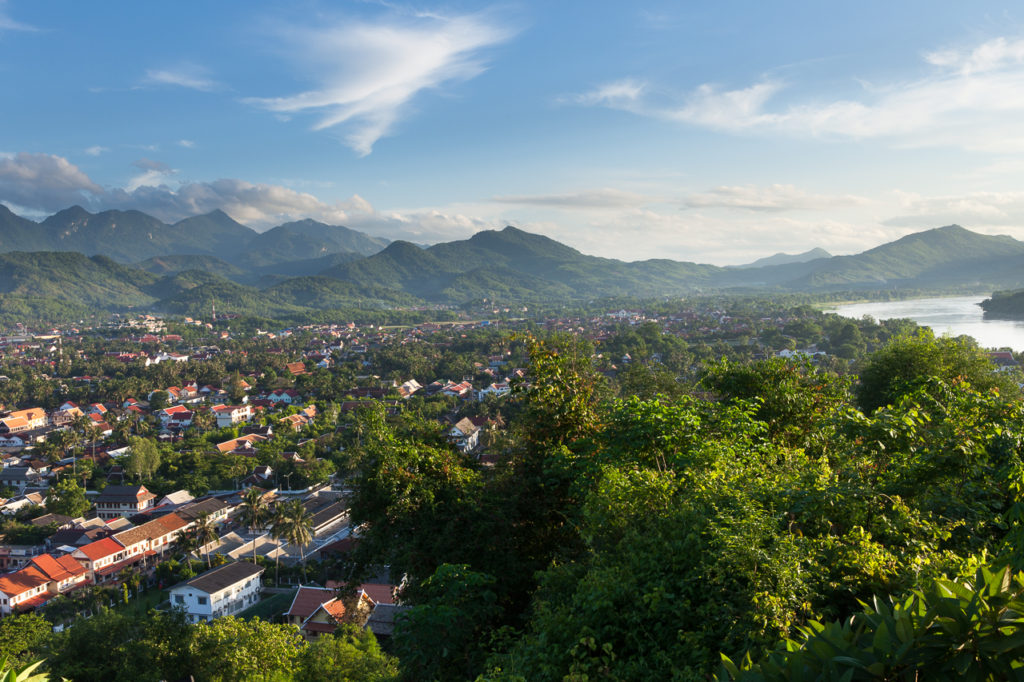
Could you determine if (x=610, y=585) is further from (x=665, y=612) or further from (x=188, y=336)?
(x=188, y=336)

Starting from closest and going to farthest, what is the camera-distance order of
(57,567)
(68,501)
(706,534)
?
(706,534) < (57,567) < (68,501)

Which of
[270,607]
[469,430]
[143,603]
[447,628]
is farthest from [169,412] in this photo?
[447,628]

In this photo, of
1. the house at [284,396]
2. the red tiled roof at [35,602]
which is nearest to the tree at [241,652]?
the red tiled roof at [35,602]

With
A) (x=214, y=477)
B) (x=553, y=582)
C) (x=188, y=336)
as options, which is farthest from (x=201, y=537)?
(x=188, y=336)

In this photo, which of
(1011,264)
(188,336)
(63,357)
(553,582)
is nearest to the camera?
(553,582)

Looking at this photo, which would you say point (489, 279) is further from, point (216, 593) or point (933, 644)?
point (933, 644)

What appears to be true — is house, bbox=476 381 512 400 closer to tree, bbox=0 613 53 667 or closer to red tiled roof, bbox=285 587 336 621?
red tiled roof, bbox=285 587 336 621

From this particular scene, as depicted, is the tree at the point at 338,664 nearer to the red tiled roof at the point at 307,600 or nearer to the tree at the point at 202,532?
the red tiled roof at the point at 307,600
